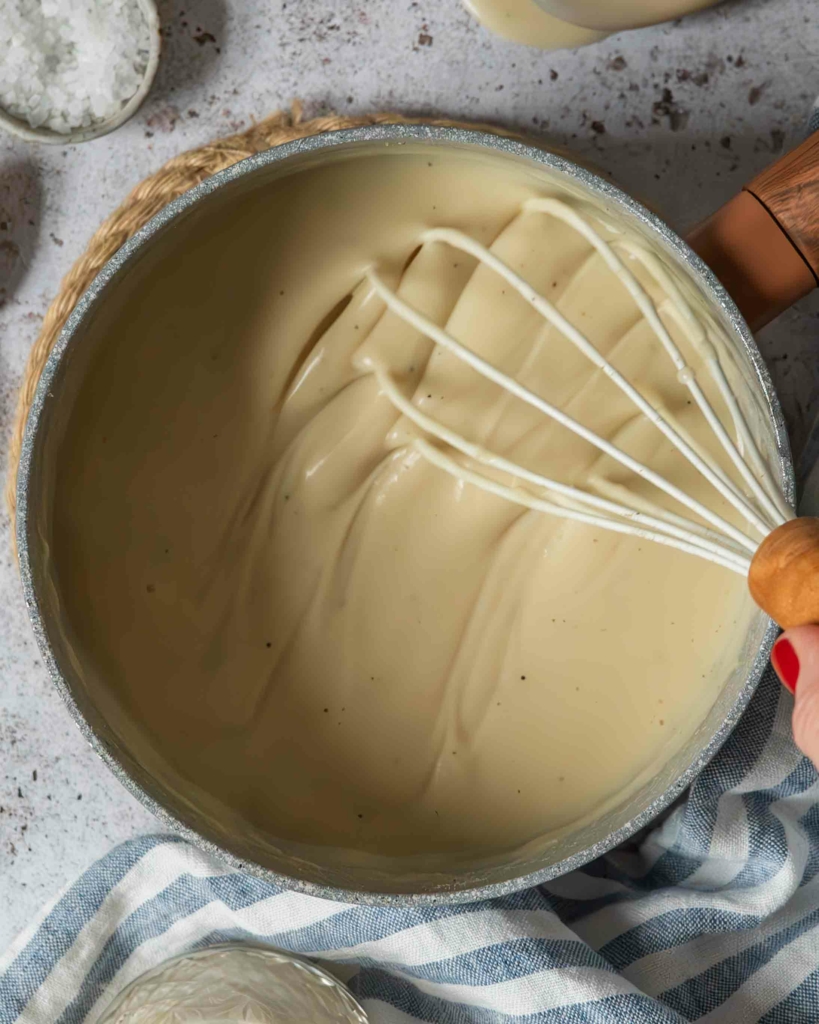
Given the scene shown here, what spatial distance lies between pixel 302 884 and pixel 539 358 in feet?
0.98

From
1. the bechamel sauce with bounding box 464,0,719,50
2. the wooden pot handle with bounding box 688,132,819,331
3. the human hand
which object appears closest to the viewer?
the human hand

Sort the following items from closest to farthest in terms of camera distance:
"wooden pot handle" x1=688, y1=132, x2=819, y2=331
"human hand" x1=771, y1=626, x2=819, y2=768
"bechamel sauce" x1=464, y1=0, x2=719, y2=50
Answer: "human hand" x1=771, y1=626, x2=819, y2=768
"wooden pot handle" x1=688, y1=132, x2=819, y2=331
"bechamel sauce" x1=464, y1=0, x2=719, y2=50

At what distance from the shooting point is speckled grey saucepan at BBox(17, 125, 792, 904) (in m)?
0.50

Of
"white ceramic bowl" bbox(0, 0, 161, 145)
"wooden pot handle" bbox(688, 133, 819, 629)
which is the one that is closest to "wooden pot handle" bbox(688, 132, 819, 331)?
"wooden pot handle" bbox(688, 133, 819, 629)

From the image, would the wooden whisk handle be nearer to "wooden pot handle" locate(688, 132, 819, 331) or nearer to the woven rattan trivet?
"wooden pot handle" locate(688, 132, 819, 331)

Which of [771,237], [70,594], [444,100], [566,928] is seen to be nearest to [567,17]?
[444,100]

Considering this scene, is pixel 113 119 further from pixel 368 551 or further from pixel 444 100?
pixel 368 551

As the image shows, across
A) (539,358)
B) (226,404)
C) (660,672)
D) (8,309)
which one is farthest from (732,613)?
(8,309)

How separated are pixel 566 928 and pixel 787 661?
0.29 m

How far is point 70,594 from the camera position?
59cm

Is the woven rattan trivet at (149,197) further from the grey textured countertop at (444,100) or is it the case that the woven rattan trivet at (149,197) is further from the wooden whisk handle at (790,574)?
the wooden whisk handle at (790,574)

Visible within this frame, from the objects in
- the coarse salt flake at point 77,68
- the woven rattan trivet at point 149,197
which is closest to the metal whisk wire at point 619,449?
the woven rattan trivet at point 149,197

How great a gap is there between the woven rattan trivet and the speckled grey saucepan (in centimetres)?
11

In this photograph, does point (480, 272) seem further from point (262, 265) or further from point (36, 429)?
point (36, 429)
